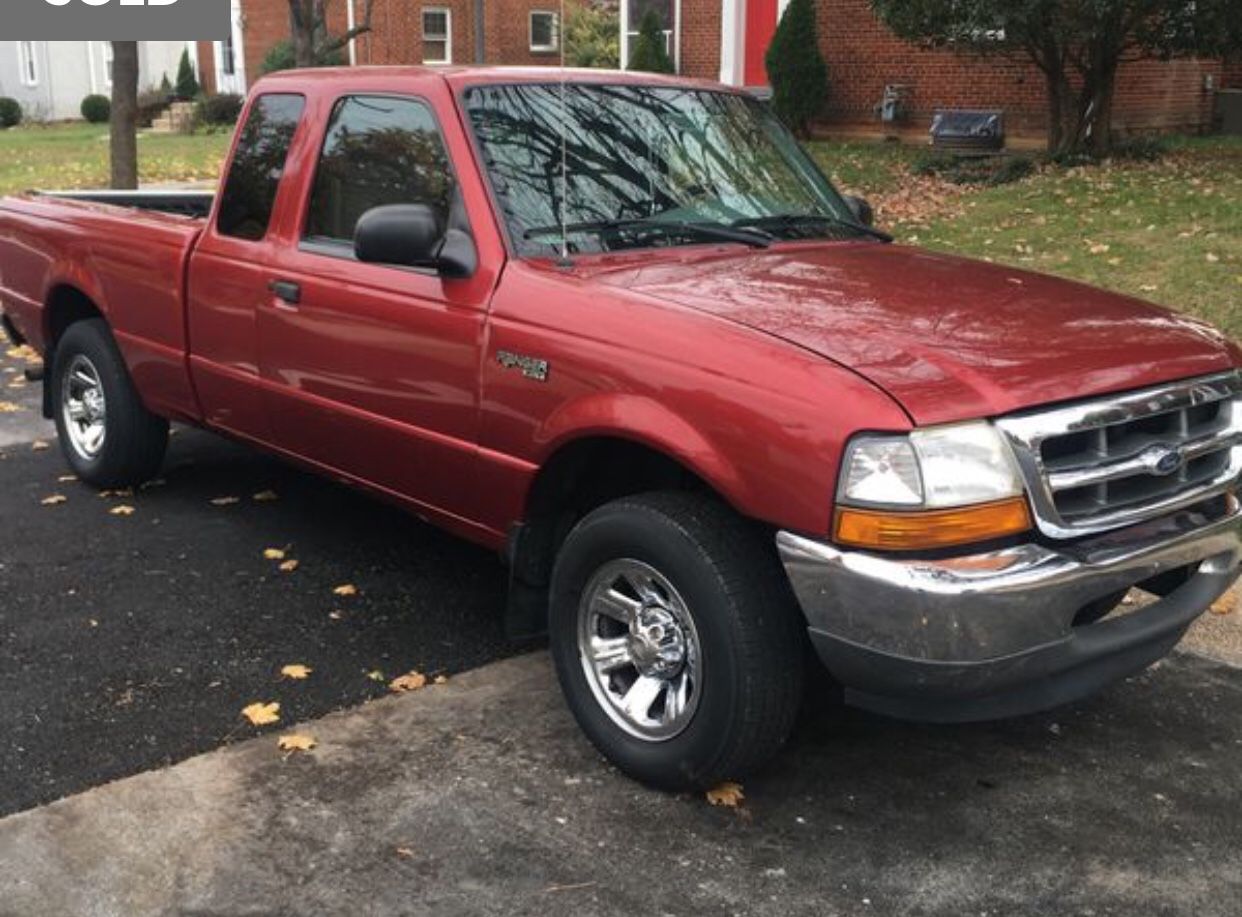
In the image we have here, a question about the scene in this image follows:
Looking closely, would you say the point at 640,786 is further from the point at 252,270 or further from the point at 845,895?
the point at 252,270

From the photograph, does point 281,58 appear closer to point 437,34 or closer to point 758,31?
point 437,34

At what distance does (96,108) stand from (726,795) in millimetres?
37005

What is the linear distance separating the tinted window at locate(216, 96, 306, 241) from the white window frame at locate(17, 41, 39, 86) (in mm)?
38899

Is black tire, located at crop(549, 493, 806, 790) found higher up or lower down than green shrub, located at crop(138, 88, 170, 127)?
lower down

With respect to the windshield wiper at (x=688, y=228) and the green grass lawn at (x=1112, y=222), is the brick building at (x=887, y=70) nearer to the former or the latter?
the green grass lawn at (x=1112, y=222)

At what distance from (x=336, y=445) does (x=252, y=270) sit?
0.77 meters

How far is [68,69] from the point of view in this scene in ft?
131

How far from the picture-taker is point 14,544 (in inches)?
221

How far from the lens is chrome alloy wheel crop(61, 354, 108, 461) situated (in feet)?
20.6

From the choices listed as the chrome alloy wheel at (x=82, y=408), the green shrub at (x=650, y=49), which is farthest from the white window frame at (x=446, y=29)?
the chrome alloy wheel at (x=82, y=408)

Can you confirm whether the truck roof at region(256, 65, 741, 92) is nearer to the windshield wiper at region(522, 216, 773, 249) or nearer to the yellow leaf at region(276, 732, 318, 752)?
the windshield wiper at region(522, 216, 773, 249)

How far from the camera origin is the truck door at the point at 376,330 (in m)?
4.12

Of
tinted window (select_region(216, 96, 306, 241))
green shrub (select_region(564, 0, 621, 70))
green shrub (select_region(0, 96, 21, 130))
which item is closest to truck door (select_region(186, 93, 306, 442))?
tinted window (select_region(216, 96, 306, 241))

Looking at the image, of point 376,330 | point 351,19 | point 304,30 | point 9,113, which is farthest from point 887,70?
point 9,113
